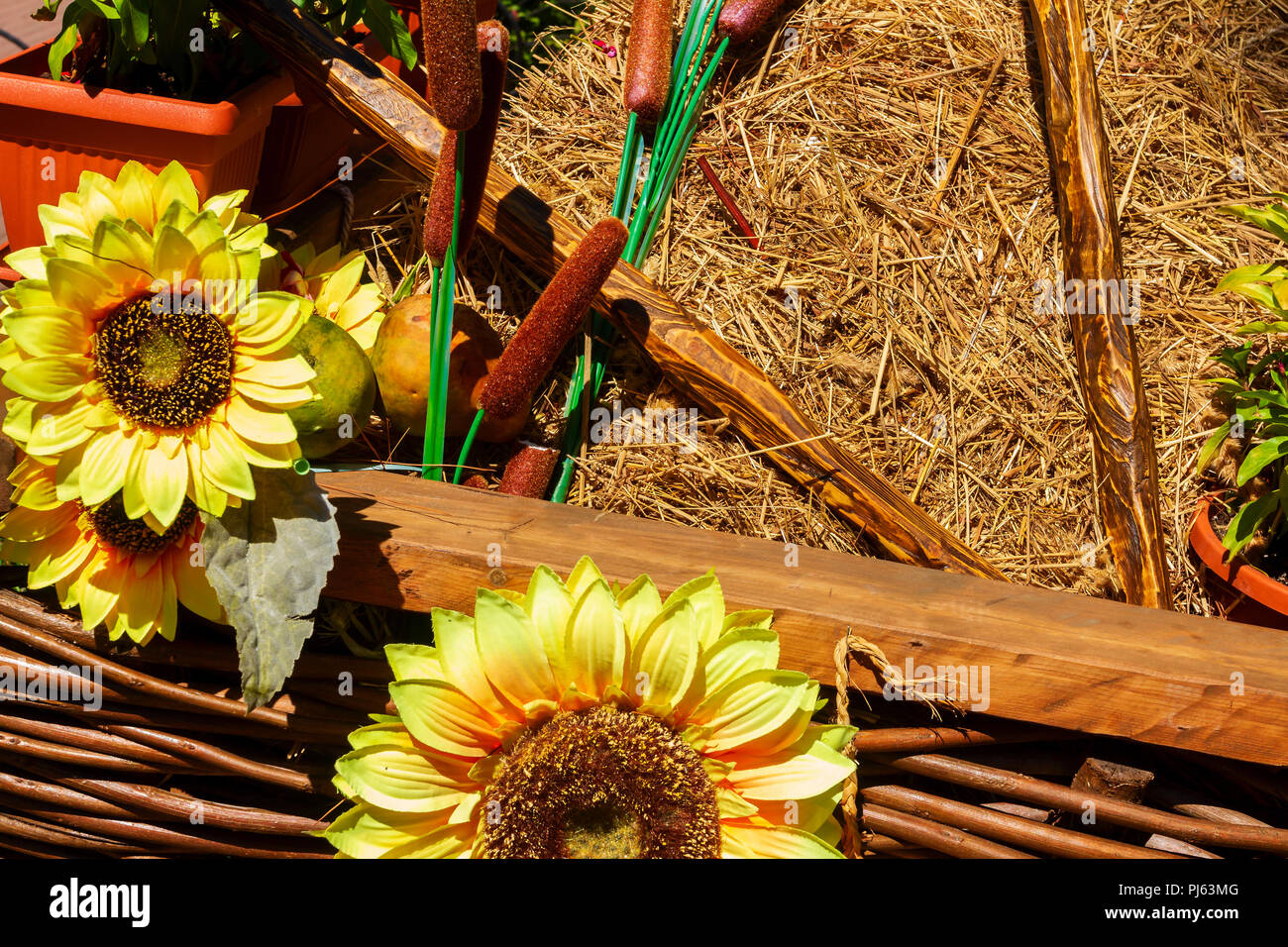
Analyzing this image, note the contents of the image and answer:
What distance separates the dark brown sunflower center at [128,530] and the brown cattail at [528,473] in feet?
1.11

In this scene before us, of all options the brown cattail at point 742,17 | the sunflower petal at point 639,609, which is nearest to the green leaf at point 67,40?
the brown cattail at point 742,17

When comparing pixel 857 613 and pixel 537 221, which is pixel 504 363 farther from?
pixel 857 613

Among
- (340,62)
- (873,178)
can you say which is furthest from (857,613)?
(340,62)

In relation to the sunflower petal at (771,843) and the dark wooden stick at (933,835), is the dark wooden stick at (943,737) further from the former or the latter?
the sunflower petal at (771,843)

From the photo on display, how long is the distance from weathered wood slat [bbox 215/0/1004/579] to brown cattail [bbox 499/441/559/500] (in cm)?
18

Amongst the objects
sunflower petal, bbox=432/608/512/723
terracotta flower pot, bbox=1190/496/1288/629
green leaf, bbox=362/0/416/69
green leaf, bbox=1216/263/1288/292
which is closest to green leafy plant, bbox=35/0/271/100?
green leaf, bbox=362/0/416/69

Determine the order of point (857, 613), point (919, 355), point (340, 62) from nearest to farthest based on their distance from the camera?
point (857, 613) < point (340, 62) < point (919, 355)

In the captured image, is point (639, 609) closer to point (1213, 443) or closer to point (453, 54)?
point (453, 54)

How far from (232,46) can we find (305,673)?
0.78 metres

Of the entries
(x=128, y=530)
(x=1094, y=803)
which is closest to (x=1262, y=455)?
(x=1094, y=803)

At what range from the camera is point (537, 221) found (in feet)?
3.62

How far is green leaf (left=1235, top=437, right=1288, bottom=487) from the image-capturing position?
39.2 inches

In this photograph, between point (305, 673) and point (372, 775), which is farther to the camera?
point (305, 673)

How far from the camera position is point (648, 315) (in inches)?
42.6
